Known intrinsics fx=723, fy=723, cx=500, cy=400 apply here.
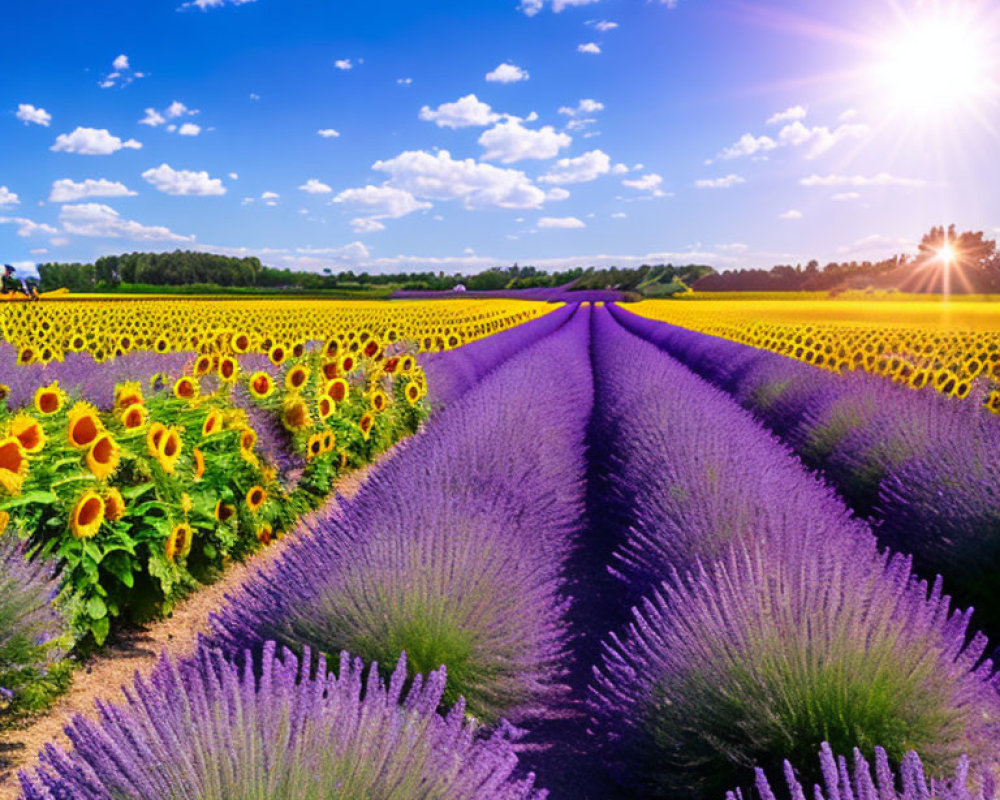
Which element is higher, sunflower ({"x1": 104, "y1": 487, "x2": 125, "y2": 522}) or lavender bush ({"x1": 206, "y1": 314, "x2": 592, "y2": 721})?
sunflower ({"x1": 104, "y1": 487, "x2": 125, "y2": 522})

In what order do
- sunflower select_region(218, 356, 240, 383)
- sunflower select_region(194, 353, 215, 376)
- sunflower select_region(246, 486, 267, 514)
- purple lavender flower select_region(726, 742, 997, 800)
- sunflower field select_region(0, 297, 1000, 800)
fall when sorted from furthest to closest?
1. sunflower select_region(194, 353, 215, 376)
2. sunflower select_region(218, 356, 240, 383)
3. sunflower select_region(246, 486, 267, 514)
4. sunflower field select_region(0, 297, 1000, 800)
5. purple lavender flower select_region(726, 742, 997, 800)

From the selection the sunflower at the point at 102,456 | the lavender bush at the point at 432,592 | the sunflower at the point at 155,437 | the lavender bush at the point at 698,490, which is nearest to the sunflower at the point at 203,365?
the sunflower at the point at 155,437

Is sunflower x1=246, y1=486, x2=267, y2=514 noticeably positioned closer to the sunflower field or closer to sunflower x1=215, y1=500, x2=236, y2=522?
the sunflower field

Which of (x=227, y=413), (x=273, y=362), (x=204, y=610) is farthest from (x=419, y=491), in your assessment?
(x=273, y=362)

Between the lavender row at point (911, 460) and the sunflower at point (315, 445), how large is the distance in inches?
139

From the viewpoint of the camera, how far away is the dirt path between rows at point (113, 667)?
256cm

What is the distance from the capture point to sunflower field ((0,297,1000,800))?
1.39 m

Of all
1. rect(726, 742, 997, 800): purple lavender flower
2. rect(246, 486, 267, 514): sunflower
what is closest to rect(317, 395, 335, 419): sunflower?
rect(246, 486, 267, 514): sunflower

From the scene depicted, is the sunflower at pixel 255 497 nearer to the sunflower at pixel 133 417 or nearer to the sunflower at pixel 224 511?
the sunflower at pixel 224 511

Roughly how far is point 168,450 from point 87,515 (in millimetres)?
507

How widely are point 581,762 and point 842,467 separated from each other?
368 centimetres

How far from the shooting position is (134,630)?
344 centimetres

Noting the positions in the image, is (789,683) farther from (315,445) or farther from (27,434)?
(315,445)

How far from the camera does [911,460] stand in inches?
175
